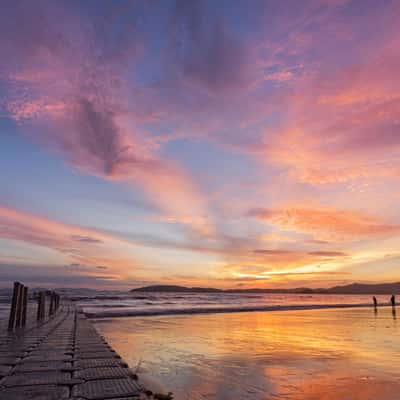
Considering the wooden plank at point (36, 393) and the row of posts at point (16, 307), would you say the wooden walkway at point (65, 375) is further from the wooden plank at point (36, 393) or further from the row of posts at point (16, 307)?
the row of posts at point (16, 307)

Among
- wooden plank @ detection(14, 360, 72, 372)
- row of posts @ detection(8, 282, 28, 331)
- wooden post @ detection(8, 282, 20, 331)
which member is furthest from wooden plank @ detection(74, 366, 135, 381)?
wooden post @ detection(8, 282, 20, 331)

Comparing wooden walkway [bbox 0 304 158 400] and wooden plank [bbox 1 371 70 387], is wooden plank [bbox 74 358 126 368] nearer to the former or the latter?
wooden walkway [bbox 0 304 158 400]

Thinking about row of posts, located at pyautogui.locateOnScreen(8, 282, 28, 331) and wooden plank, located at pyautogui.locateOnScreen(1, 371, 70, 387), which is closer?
wooden plank, located at pyautogui.locateOnScreen(1, 371, 70, 387)

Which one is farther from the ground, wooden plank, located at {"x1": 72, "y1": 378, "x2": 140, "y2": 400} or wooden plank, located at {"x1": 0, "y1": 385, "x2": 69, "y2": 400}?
wooden plank, located at {"x1": 72, "y1": 378, "x2": 140, "y2": 400}

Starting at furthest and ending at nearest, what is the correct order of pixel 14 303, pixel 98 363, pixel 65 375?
pixel 14 303 → pixel 98 363 → pixel 65 375

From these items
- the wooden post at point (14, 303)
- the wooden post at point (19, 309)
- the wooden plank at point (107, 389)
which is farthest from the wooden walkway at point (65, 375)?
the wooden post at point (19, 309)

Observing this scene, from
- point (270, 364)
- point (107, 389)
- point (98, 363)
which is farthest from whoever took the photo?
point (270, 364)

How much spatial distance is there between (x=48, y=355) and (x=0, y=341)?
4080 millimetres

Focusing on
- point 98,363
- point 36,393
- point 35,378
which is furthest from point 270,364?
point 36,393

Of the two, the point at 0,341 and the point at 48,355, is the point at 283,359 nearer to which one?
the point at 48,355

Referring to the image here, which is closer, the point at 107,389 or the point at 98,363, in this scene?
the point at 107,389

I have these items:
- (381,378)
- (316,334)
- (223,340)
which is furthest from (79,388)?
(316,334)

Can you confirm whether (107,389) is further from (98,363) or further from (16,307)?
(16,307)

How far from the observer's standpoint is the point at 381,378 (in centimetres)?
923
